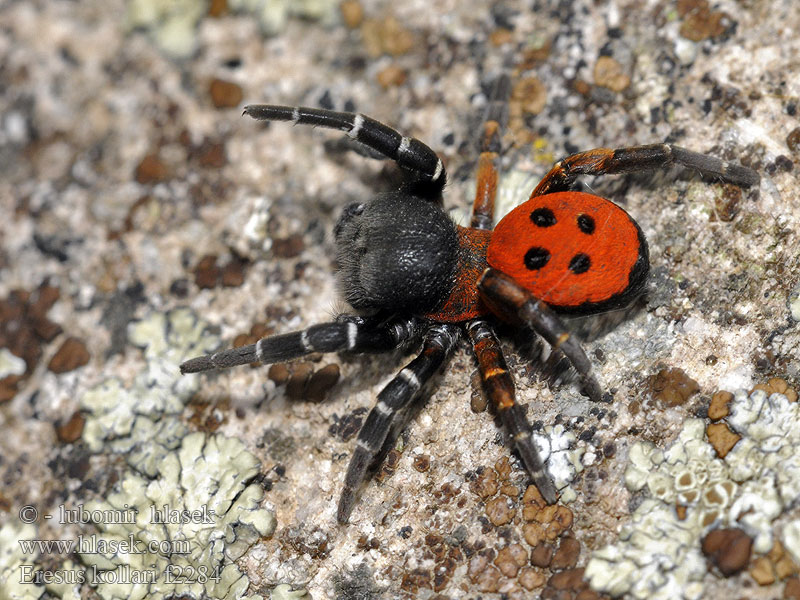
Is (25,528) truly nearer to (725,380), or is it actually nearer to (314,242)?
(314,242)

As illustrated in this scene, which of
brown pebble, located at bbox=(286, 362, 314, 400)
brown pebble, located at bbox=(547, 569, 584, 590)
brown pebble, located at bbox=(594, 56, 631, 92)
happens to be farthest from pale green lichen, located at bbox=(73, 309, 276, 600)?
brown pebble, located at bbox=(594, 56, 631, 92)

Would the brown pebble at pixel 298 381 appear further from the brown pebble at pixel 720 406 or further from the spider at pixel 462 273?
the brown pebble at pixel 720 406

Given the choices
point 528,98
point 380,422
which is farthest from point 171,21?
point 380,422

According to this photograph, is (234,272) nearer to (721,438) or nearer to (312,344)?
(312,344)

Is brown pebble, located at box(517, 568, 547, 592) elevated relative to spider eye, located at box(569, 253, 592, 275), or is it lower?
lower

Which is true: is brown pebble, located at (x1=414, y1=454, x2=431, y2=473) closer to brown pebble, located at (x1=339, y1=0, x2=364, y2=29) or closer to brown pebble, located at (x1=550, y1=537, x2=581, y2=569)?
brown pebble, located at (x1=550, y1=537, x2=581, y2=569)

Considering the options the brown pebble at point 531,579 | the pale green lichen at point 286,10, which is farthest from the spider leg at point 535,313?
the pale green lichen at point 286,10
